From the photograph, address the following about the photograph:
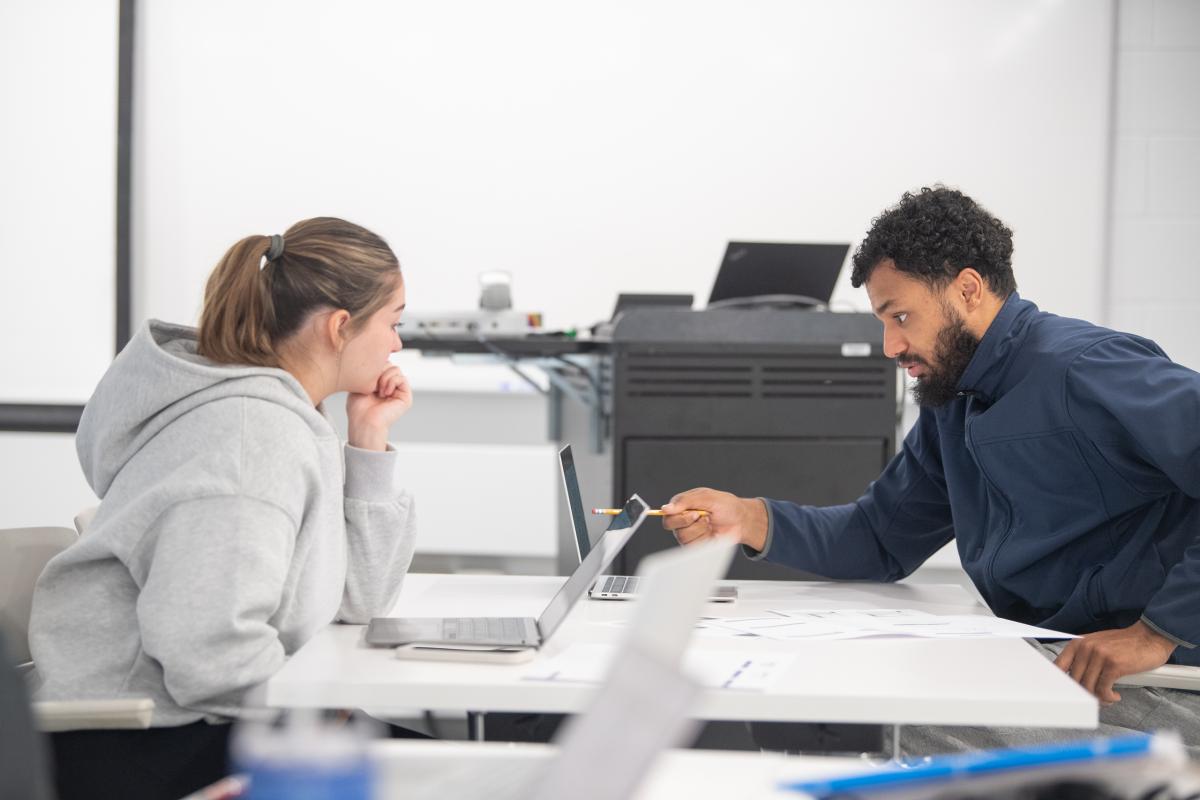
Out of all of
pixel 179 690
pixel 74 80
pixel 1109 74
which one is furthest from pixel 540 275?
pixel 179 690

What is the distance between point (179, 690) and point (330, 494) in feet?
0.97

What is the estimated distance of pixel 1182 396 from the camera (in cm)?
150

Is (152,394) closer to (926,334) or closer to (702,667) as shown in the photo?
(702,667)

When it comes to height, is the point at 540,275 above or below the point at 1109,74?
below

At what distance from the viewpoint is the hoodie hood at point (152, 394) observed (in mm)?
1353

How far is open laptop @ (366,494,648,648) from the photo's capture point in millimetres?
1286

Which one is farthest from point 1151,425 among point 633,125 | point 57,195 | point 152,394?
point 57,195

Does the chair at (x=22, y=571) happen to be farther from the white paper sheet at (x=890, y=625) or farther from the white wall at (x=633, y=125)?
the white wall at (x=633, y=125)

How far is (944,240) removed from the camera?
69.7 inches

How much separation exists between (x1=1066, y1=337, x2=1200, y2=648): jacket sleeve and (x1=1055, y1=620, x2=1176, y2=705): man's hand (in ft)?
0.07

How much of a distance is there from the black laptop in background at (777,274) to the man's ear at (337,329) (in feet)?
3.98

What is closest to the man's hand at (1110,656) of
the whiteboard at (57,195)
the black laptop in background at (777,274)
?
the black laptop in background at (777,274)

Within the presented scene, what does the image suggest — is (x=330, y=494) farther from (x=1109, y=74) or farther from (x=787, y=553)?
(x=1109, y=74)

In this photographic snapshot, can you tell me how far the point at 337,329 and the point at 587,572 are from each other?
0.49 meters
